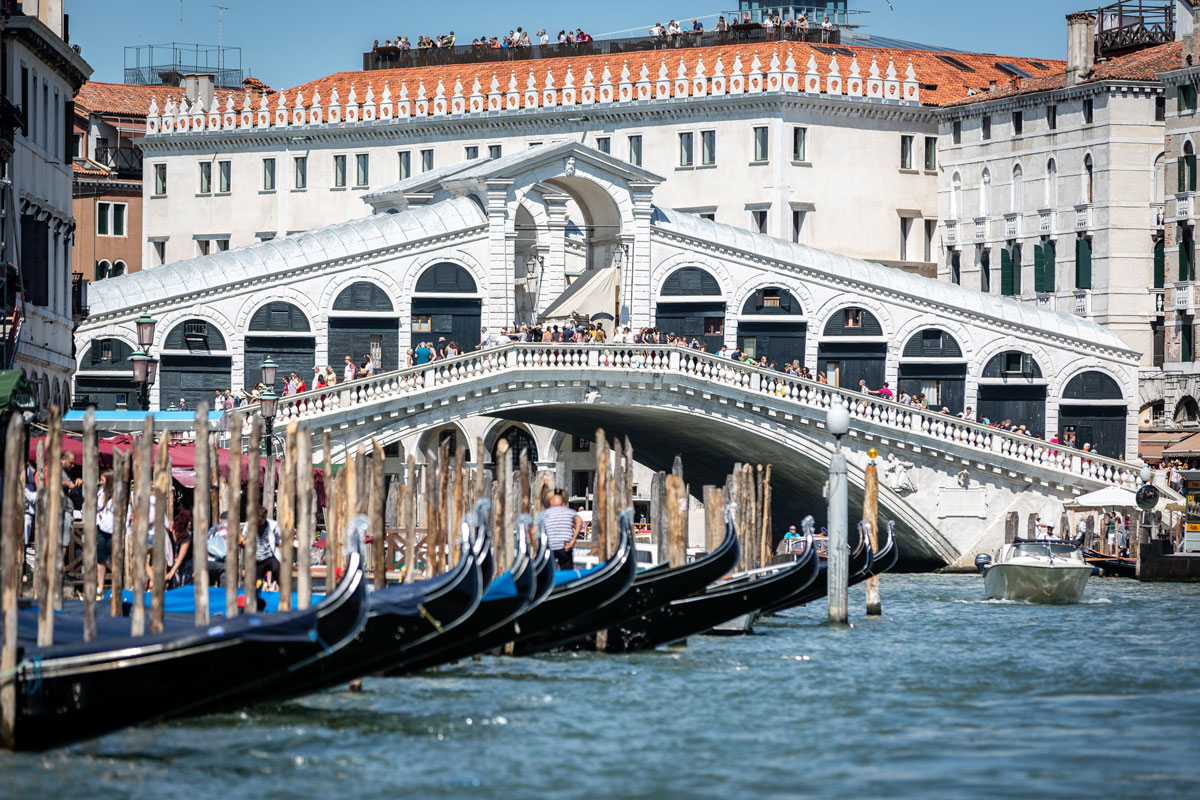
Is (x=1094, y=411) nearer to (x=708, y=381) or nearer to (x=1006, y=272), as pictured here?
(x=1006, y=272)

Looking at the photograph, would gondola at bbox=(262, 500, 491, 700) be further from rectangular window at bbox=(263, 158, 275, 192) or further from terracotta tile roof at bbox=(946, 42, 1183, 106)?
rectangular window at bbox=(263, 158, 275, 192)

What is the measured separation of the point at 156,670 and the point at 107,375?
26.1 meters

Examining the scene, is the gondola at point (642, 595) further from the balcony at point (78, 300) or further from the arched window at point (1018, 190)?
the arched window at point (1018, 190)

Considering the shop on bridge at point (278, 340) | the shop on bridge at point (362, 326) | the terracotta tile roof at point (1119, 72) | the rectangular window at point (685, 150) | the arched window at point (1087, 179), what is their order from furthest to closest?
the rectangular window at point (685, 150) < the arched window at point (1087, 179) < the terracotta tile roof at point (1119, 72) < the shop on bridge at point (362, 326) < the shop on bridge at point (278, 340)

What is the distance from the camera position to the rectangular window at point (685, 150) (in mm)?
52688

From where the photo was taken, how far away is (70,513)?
78.2 ft

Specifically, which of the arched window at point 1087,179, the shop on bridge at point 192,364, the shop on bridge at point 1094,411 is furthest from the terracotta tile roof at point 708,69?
the shop on bridge at point 192,364

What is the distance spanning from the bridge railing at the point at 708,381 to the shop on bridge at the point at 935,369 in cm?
338

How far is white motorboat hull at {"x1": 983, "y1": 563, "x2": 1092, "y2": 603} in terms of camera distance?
34.4 metres

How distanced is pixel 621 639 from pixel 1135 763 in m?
7.79

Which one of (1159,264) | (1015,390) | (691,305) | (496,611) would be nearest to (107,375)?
(691,305)

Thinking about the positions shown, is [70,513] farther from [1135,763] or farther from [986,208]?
[986,208]

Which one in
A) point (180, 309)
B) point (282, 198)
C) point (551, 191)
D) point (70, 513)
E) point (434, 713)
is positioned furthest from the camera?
point (282, 198)

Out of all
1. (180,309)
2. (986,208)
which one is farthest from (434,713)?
(986,208)
